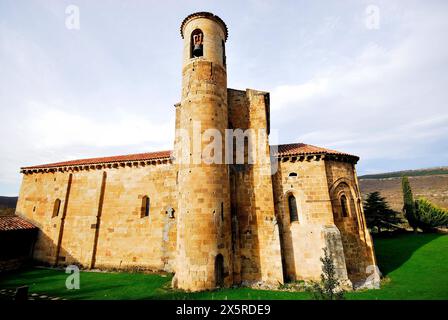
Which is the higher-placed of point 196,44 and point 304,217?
point 196,44

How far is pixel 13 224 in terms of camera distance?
701 inches

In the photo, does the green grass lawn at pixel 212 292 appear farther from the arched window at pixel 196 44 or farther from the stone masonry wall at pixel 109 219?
the arched window at pixel 196 44

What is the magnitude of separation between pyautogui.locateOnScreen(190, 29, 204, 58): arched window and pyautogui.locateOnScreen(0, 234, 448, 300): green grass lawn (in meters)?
14.7

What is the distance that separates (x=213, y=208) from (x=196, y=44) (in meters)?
11.1

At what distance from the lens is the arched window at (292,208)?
13875 millimetres

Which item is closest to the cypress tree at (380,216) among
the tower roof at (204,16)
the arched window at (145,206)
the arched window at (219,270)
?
the arched window at (219,270)

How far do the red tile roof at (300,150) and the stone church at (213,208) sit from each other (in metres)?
0.08

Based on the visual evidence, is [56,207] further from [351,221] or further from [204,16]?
[351,221]

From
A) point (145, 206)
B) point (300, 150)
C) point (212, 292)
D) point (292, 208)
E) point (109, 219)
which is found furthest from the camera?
point (109, 219)

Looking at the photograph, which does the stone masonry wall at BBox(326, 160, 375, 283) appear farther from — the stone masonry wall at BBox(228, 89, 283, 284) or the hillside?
the hillside

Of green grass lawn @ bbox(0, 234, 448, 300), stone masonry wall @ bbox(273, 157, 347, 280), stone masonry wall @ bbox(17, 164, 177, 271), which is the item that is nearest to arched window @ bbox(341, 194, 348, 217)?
stone masonry wall @ bbox(273, 157, 347, 280)

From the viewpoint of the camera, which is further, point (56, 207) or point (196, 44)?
point (56, 207)

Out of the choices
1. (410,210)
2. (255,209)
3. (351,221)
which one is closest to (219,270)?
(255,209)
